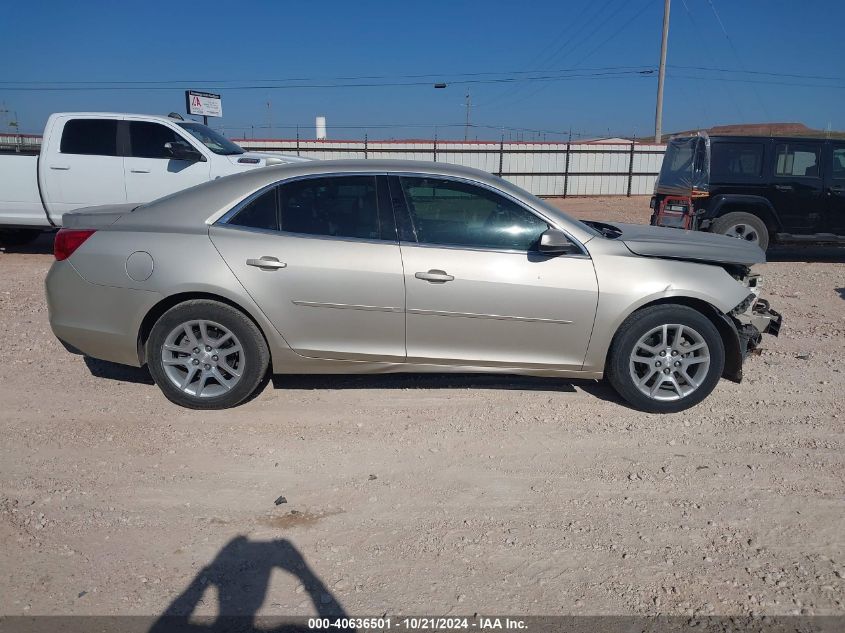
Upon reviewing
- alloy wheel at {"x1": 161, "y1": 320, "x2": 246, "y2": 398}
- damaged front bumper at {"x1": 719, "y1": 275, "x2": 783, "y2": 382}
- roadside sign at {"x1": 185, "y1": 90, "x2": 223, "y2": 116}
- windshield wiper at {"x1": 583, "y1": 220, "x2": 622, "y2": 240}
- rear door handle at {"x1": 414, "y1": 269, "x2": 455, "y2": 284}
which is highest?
roadside sign at {"x1": 185, "y1": 90, "x2": 223, "y2": 116}

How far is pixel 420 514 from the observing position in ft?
11.1

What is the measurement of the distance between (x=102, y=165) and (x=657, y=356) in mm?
8158

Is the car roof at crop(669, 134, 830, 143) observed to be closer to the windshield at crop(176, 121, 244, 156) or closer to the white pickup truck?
the white pickup truck

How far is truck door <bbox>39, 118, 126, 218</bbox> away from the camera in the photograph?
9.52m

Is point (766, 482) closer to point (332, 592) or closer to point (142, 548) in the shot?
point (332, 592)

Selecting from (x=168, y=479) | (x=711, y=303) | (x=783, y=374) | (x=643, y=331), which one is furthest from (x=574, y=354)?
(x=168, y=479)

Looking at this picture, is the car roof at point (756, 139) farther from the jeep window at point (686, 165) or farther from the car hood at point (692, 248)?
the car hood at point (692, 248)

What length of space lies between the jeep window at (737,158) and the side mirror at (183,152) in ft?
24.0

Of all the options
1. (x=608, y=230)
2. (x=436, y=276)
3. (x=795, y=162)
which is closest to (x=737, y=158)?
(x=795, y=162)

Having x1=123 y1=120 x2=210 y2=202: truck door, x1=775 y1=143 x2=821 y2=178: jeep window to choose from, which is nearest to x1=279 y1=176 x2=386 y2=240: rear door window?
x1=123 y1=120 x2=210 y2=202: truck door

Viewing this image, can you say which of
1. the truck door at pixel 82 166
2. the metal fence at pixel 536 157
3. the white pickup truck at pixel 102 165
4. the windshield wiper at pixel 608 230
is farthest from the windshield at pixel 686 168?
the metal fence at pixel 536 157

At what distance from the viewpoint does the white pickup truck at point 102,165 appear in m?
9.53

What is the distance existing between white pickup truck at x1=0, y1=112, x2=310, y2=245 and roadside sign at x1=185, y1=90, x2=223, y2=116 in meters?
15.7

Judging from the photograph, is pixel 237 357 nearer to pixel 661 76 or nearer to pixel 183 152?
pixel 183 152
